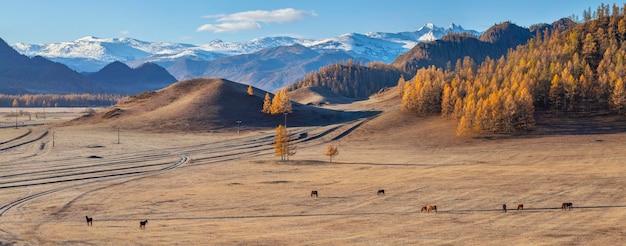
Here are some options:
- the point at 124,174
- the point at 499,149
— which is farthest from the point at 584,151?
the point at 124,174

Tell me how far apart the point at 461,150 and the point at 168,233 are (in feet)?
294

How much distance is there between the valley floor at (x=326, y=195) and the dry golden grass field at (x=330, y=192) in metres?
0.21

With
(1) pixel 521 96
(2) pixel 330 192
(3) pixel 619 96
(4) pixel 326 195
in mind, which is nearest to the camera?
(4) pixel 326 195

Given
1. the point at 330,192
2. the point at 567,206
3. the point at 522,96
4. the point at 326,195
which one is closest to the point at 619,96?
the point at 522,96

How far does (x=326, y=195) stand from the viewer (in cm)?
7106

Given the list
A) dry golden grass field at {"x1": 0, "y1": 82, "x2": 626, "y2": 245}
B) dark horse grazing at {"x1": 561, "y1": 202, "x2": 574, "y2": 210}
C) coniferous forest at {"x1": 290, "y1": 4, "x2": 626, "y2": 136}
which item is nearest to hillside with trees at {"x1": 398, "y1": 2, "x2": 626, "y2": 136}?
coniferous forest at {"x1": 290, "y1": 4, "x2": 626, "y2": 136}

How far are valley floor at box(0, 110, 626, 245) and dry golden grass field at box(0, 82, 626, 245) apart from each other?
205 mm

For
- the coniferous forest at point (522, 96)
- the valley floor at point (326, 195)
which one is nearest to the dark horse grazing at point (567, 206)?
the valley floor at point (326, 195)

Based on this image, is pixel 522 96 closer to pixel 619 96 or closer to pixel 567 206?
pixel 619 96

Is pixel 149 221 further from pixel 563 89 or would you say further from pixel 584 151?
pixel 563 89

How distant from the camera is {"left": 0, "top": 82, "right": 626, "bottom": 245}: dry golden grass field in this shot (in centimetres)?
5022

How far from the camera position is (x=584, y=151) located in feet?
375

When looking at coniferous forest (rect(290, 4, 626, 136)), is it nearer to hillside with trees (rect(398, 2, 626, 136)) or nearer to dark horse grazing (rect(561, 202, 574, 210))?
hillside with trees (rect(398, 2, 626, 136))

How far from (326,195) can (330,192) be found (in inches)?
94.0
